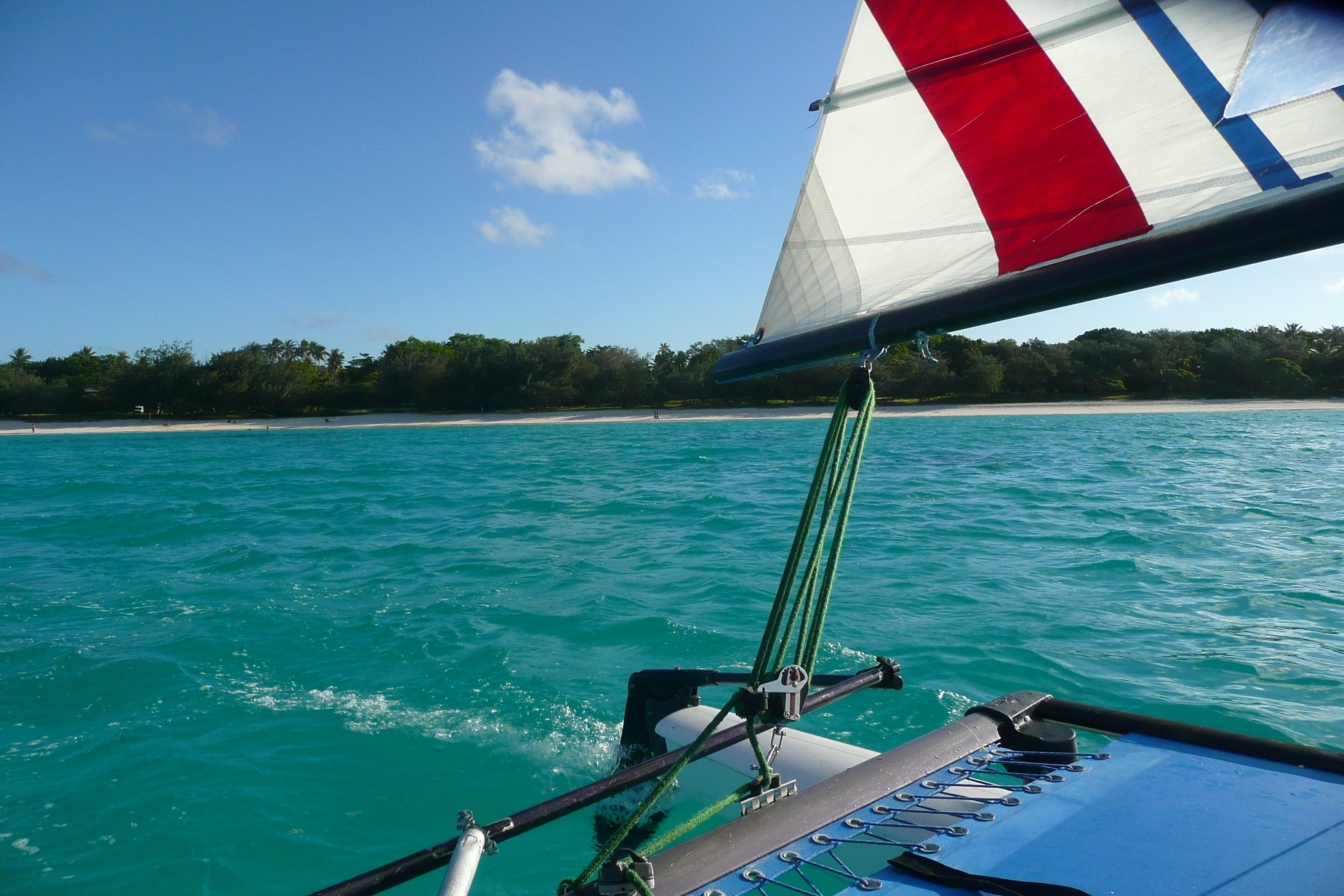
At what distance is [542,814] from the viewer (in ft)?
5.52

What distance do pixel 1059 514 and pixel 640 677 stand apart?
923 cm

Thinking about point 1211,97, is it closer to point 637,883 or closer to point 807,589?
point 807,589

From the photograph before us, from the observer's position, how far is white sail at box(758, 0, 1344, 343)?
1285 mm

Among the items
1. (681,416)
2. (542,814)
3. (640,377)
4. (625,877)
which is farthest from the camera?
(640,377)

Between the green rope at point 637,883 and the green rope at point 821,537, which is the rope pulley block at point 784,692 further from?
the green rope at point 637,883

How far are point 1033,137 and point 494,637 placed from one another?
5426 millimetres

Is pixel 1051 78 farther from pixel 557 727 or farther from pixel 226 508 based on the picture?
pixel 226 508

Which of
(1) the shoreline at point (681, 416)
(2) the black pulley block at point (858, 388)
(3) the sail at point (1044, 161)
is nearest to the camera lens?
(3) the sail at point (1044, 161)

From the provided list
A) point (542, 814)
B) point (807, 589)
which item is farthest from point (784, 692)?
point (542, 814)

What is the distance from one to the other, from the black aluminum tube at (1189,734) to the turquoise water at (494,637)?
6.64 ft

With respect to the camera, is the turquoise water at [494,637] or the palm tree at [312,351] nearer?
the turquoise water at [494,637]

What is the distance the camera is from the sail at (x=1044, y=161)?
49.4 inches

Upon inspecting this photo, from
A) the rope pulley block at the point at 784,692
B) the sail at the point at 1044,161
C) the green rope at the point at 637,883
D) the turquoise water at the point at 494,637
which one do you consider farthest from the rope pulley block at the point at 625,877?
the turquoise water at the point at 494,637

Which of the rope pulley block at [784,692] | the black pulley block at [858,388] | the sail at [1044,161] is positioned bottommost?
the rope pulley block at [784,692]
